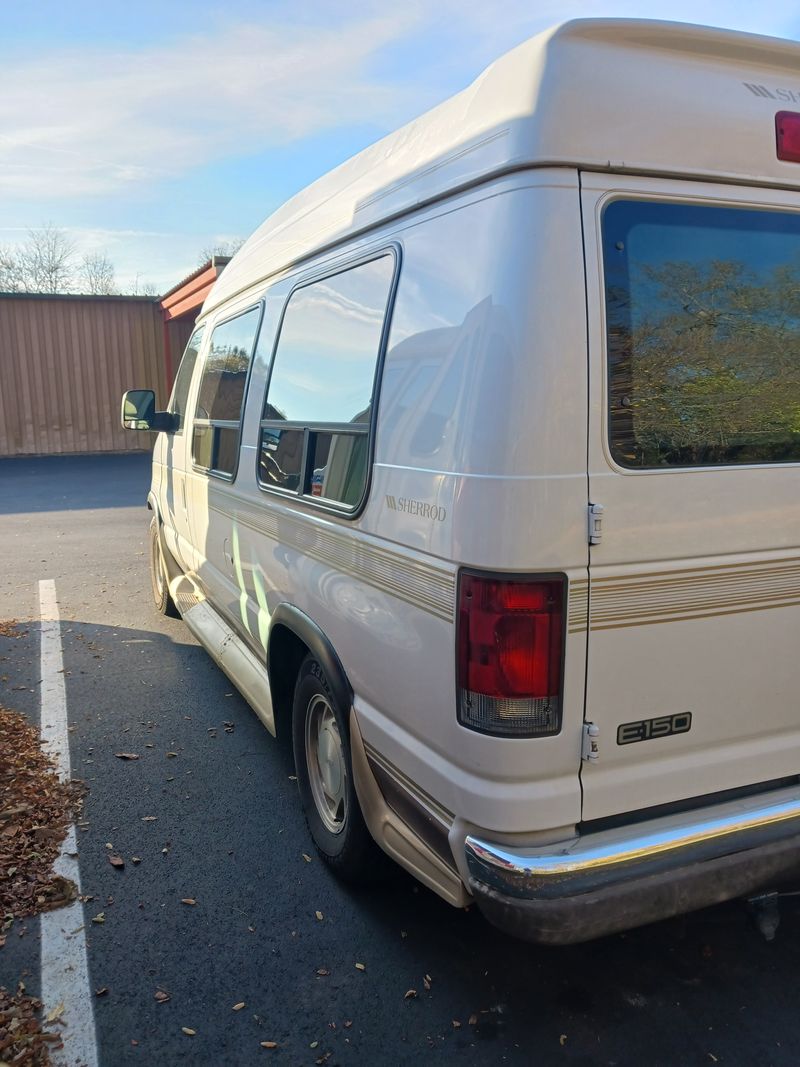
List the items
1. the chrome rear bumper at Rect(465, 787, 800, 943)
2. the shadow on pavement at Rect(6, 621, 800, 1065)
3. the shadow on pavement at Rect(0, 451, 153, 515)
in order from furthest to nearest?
1. the shadow on pavement at Rect(0, 451, 153, 515)
2. the shadow on pavement at Rect(6, 621, 800, 1065)
3. the chrome rear bumper at Rect(465, 787, 800, 943)

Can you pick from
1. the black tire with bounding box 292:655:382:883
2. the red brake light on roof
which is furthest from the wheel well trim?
the red brake light on roof

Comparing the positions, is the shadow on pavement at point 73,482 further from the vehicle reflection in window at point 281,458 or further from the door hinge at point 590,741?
the door hinge at point 590,741

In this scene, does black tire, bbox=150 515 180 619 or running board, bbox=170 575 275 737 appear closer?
running board, bbox=170 575 275 737

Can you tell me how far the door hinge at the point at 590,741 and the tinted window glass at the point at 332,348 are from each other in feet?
3.89

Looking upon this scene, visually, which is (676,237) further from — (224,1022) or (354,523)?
(224,1022)

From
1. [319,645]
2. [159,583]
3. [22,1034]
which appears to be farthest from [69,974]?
[159,583]

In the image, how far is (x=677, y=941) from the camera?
284 centimetres

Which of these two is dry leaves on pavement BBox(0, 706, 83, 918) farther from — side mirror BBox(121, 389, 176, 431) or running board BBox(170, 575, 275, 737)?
side mirror BBox(121, 389, 176, 431)

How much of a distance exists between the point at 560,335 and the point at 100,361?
62.1 ft

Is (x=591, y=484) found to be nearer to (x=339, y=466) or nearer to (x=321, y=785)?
(x=339, y=466)

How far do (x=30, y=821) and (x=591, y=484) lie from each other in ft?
9.68

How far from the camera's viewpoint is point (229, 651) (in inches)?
178

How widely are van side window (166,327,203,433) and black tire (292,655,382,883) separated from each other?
2.89 metres

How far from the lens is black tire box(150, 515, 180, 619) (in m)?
6.79
